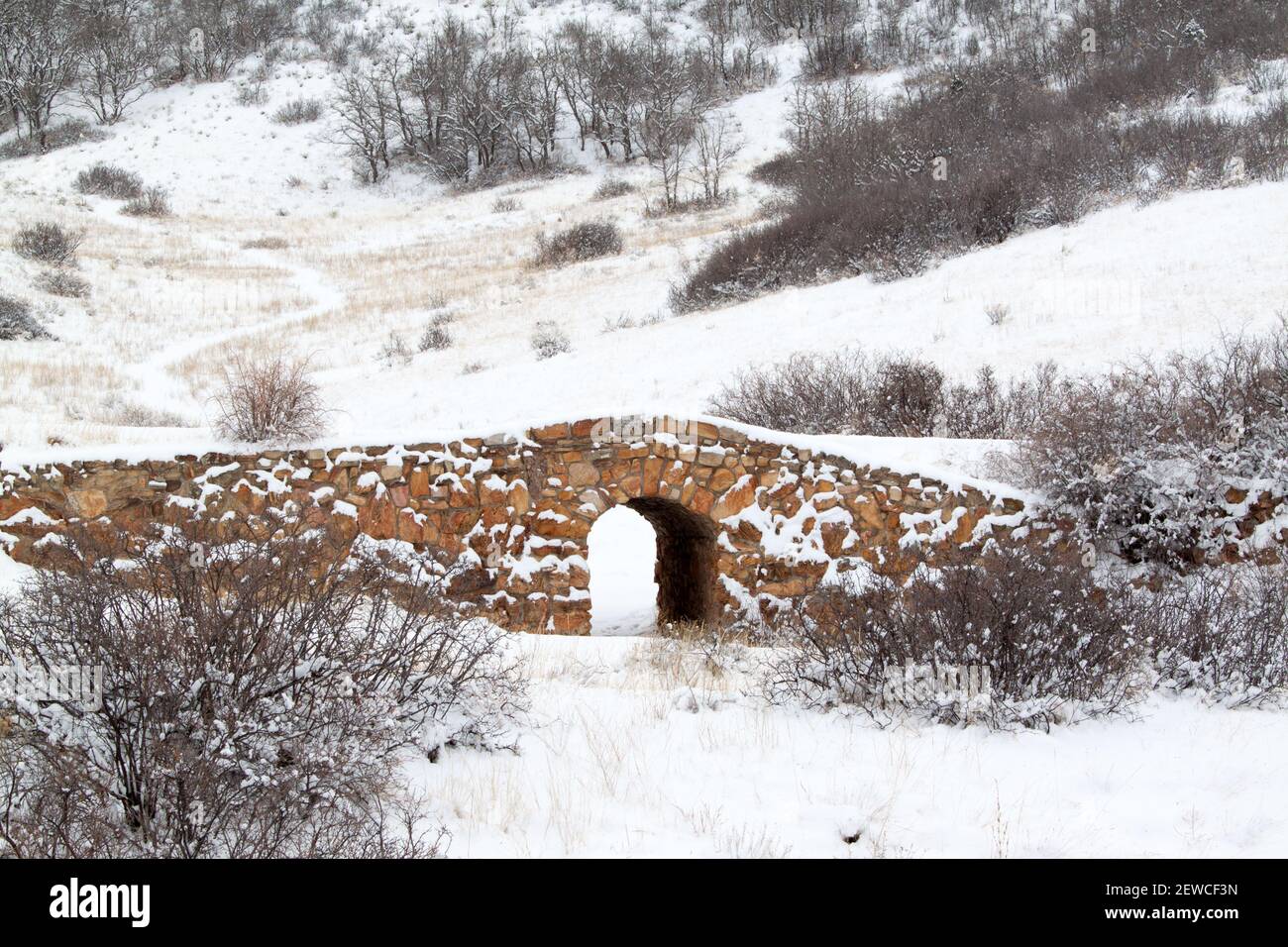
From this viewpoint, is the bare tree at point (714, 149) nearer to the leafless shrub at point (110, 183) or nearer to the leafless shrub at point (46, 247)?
the leafless shrub at point (46, 247)

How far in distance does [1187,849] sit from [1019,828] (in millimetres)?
555

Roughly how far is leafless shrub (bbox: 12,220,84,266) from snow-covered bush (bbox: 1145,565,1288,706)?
24.1 m

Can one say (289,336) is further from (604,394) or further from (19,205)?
(19,205)

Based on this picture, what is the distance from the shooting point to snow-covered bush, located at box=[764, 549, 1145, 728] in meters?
4.86

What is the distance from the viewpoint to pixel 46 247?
22812mm

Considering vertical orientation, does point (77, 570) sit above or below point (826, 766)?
above

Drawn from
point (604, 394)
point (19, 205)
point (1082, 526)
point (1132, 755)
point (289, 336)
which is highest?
point (19, 205)

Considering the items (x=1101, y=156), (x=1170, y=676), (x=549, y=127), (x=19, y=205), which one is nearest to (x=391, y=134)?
(x=549, y=127)

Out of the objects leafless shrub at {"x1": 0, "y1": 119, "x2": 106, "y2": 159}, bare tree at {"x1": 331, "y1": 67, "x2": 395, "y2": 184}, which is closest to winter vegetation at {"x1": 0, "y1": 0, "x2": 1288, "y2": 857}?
leafless shrub at {"x1": 0, "y1": 119, "x2": 106, "y2": 159}

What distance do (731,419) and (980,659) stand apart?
4.79 metres

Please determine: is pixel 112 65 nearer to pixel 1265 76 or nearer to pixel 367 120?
pixel 367 120

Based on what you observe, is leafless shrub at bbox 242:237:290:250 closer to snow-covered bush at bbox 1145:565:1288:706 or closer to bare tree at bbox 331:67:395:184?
bare tree at bbox 331:67:395:184

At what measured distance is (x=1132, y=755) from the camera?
175 inches

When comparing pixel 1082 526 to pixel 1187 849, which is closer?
pixel 1187 849
